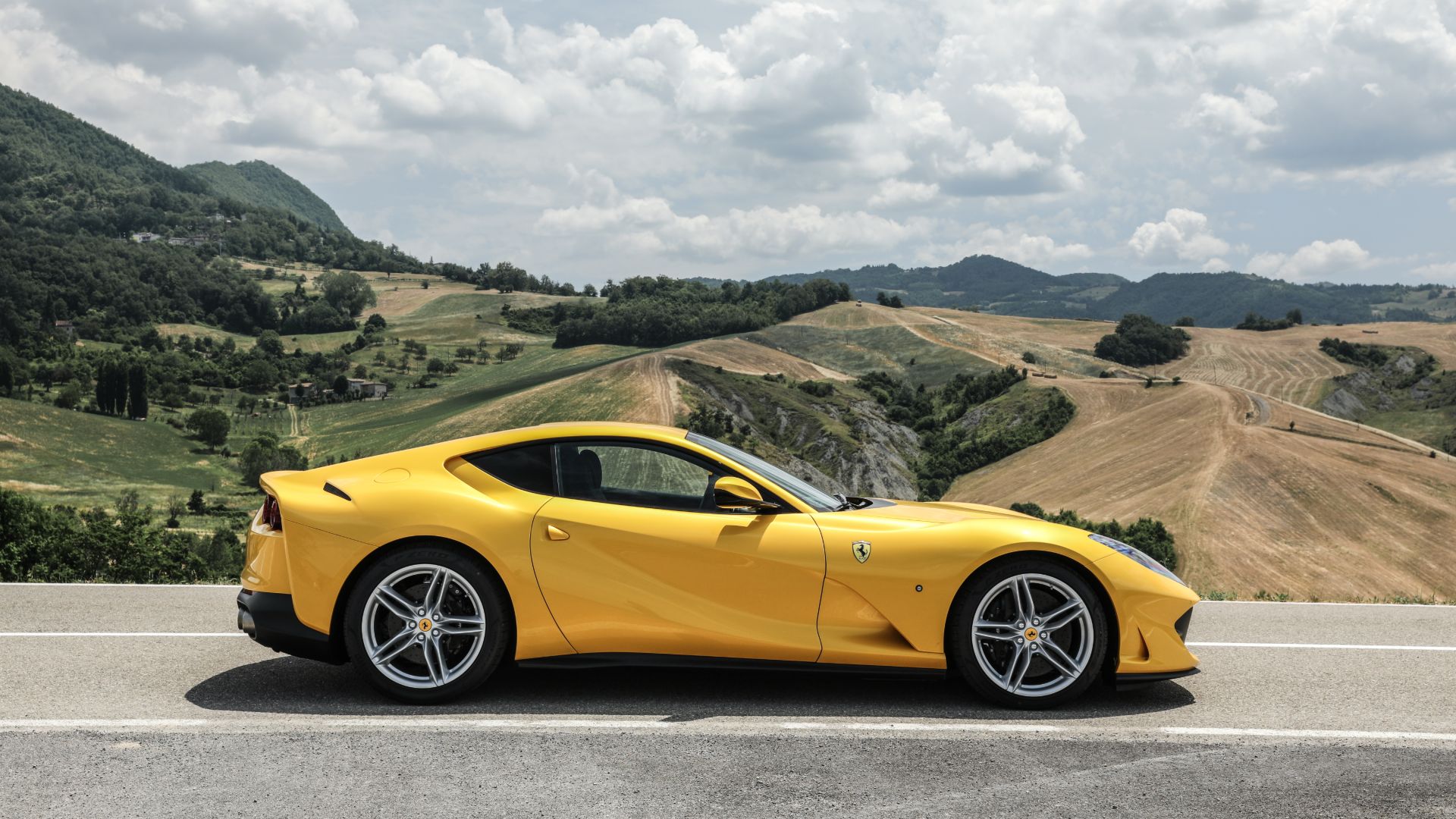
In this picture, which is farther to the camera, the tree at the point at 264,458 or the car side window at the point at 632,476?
the tree at the point at 264,458

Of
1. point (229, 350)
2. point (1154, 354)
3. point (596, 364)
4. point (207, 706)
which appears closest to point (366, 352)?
point (229, 350)

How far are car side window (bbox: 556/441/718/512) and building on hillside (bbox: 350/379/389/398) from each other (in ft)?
483

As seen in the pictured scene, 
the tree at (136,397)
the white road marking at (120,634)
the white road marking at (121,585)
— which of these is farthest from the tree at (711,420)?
the white road marking at (120,634)

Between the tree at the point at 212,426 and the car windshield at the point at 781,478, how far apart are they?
137 metres

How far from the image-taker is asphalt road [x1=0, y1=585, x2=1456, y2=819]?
393cm

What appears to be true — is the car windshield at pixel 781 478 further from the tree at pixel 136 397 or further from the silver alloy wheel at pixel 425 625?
the tree at pixel 136 397

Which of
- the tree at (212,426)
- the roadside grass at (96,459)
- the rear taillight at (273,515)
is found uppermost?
the rear taillight at (273,515)

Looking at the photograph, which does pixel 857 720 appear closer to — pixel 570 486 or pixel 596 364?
pixel 570 486

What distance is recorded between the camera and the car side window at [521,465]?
5383 millimetres

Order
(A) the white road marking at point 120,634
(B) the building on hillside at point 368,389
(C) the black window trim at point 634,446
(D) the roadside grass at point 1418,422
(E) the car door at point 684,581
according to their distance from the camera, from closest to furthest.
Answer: (E) the car door at point 684,581
(C) the black window trim at point 634,446
(A) the white road marking at point 120,634
(D) the roadside grass at point 1418,422
(B) the building on hillside at point 368,389

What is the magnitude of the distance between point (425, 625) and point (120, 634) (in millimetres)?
2883

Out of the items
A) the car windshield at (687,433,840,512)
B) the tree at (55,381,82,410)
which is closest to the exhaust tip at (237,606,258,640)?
the car windshield at (687,433,840,512)

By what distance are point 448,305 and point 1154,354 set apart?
11373cm

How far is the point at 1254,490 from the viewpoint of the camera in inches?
3536
